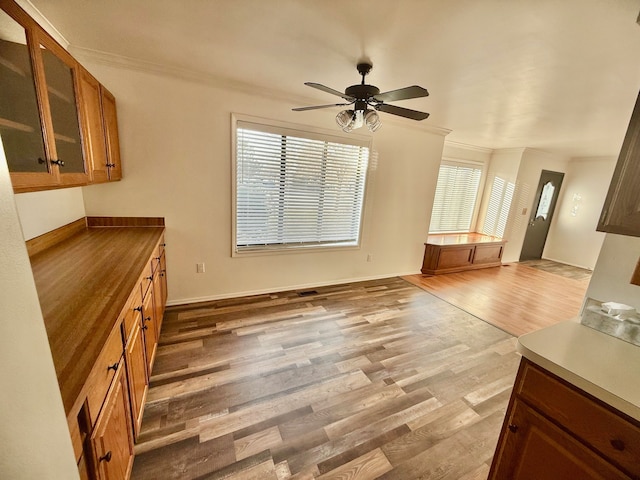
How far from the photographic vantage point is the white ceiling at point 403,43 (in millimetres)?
1424

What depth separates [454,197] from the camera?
555 cm

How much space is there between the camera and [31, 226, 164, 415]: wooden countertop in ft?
2.73

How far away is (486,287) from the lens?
169 inches

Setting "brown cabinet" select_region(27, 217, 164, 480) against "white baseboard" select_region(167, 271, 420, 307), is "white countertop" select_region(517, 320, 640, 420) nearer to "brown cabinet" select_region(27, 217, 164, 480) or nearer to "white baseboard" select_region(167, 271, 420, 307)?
"brown cabinet" select_region(27, 217, 164, 480)

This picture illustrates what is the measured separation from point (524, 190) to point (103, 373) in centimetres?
701

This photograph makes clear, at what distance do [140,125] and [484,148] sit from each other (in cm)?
604

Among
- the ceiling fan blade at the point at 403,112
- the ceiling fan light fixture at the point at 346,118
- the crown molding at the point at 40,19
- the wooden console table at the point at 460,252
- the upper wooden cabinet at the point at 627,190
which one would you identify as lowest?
the wooden console table at the point at 460,252

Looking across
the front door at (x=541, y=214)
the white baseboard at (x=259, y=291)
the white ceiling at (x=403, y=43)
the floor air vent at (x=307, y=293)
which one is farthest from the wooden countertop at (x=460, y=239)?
the white ceiling at (x=403, y=43)

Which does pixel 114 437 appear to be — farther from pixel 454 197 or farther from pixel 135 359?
pixel 454 197

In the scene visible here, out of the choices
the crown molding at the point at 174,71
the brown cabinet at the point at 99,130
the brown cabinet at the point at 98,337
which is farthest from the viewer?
the crown molding at the point at 174,71

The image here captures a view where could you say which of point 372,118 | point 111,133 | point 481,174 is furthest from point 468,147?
point 111,133

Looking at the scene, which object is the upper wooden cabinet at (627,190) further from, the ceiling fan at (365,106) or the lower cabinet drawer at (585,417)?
the ceiling fan at (365,106)

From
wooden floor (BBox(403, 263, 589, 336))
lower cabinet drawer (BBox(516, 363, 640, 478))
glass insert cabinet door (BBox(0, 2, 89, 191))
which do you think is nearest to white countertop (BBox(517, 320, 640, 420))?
lower cabinet drawer (BBox(516, 363, 640, 478))

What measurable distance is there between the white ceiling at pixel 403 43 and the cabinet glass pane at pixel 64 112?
495mm
